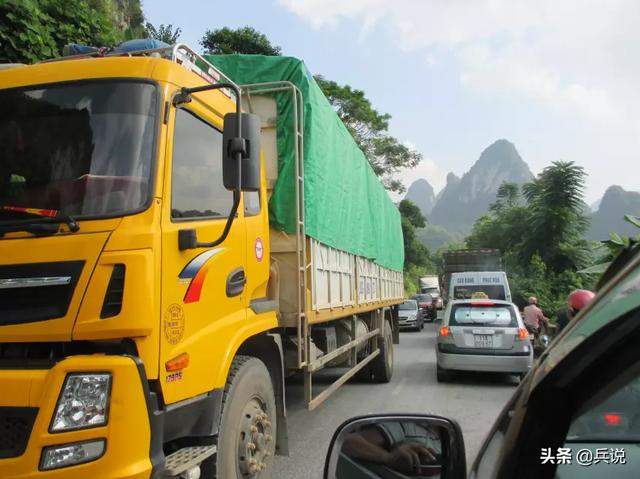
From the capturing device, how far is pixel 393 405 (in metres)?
7.76

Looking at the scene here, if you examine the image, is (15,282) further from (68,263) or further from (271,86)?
(271,86)

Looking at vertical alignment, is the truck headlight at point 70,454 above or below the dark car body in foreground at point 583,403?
below

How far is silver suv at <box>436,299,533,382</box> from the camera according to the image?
891cm

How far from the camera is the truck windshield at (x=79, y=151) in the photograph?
2.88 metres

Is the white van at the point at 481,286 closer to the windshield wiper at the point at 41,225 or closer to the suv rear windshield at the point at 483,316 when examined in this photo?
the suv rear windshield at the point at 483,316

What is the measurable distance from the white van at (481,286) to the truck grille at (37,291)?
54.7ft

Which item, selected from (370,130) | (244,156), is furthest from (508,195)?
(244,156)

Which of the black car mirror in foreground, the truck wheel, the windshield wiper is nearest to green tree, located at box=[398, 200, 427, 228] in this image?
the truck wheel

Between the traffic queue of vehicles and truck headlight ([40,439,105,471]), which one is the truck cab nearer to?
truck headlight ([40,439,105,471])

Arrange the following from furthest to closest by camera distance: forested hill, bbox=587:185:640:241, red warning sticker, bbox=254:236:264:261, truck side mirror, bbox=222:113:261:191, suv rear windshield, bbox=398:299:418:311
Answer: forested hill, bbox=587:185:640:241
suv rear windshield, bbox=398:299:418:311
red warning sticker, bbox=254:236:264:261
truck side mirror, bbox=222:113:261:191

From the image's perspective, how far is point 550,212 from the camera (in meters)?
20.8

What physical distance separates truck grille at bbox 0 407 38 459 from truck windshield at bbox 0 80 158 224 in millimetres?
953

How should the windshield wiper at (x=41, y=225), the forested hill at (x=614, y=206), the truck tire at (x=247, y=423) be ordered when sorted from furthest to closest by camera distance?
the forested hill at (x=614, y=206) < the truck tire at (x=247, y=423) < the windshield wiper at (x=41, y=225)

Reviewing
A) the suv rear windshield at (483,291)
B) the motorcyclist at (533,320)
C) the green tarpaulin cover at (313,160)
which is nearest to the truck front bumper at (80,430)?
the green tarpaulin cover at (313,160)
